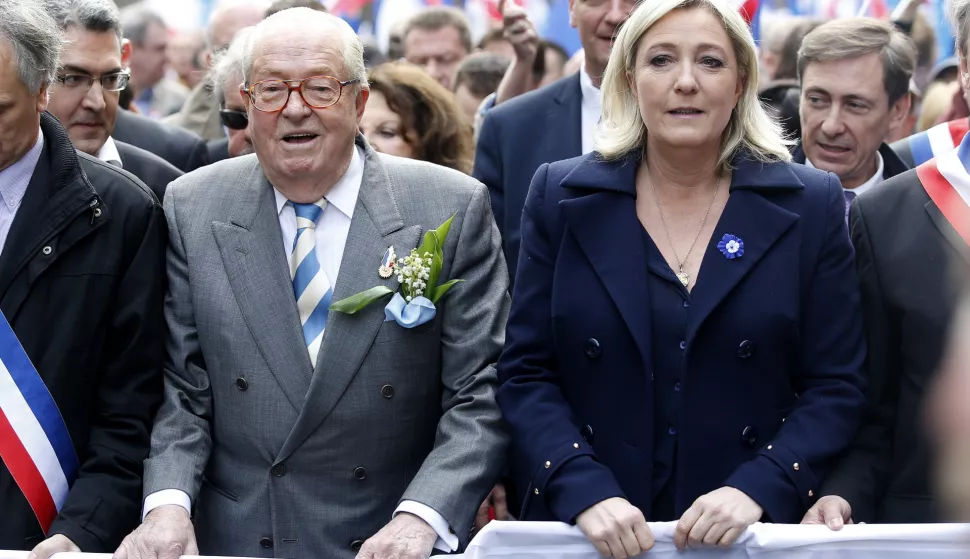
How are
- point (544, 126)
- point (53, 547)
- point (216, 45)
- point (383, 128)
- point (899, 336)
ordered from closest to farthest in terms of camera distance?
point (53, 547) → point (899, 336) → point (544, 126) → point (383, 128) → point (216, 45)

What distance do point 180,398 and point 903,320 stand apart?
207cm

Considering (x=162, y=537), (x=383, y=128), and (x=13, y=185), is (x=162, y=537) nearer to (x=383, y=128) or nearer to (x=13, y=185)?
(x=13, y=185)

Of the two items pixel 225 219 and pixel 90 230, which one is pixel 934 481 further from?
pixel 90 230

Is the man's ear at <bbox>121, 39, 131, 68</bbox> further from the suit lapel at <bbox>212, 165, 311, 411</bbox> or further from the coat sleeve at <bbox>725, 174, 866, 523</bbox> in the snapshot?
the coat sleeve at <bbox>725, 174, 866, 523</bbox>

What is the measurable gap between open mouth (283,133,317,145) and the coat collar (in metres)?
0.75

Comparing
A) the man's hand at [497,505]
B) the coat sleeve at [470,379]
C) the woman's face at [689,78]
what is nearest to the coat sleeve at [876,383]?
the woman's face at [689,78]

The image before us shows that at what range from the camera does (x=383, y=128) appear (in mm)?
5730

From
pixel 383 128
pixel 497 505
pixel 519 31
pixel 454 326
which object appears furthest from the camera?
pixel 519 31

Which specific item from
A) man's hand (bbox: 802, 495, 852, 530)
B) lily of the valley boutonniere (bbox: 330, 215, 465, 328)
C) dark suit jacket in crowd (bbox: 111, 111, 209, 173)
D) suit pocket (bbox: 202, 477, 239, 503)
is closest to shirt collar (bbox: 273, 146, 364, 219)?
lily of the valley boutonniere (bbox: 330, 215, 465, 328)

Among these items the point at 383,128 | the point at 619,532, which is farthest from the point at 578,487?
the point at 383,128

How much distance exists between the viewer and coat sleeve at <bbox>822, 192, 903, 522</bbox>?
380 cm

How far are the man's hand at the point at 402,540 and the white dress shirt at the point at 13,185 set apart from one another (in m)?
1.35

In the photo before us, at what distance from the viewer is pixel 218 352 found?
398 centimetres

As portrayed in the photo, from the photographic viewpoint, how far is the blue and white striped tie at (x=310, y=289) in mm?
3998
